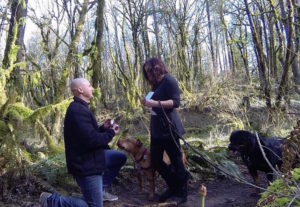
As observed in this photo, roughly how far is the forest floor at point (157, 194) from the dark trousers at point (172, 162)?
0.29 meters

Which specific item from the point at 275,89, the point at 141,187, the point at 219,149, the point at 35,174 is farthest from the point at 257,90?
the point at 35,174

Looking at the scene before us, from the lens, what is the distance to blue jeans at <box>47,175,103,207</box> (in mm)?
4262

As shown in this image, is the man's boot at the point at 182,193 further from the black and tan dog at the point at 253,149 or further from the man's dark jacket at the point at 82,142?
the man's dark jacket at the point at 82,142

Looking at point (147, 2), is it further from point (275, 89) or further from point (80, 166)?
point (80, 166)

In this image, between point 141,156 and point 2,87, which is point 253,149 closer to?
point 141,156

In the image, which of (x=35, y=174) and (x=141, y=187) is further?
(x=141, y=187)

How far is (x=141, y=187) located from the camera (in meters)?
6.45

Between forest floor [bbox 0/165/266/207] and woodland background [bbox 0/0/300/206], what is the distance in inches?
9.0

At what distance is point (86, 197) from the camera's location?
4352 millimetres

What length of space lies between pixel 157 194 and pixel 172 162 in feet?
3.65

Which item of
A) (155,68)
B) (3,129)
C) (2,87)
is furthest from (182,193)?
(2,87)

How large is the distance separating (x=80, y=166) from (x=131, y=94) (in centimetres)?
1449

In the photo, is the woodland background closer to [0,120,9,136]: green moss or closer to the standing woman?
[0,120,9,136]: green moss

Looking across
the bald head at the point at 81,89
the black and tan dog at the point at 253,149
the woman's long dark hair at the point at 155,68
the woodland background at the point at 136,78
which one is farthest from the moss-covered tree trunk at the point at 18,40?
the black and tan dog at the point at 253,149
